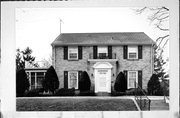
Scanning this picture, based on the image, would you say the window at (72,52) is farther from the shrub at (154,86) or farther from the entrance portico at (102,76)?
the shrub at (154,86)

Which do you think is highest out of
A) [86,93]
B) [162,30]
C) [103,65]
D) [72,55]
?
[162,30]

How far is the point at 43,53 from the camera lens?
15.4 ft

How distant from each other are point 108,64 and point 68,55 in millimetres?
548

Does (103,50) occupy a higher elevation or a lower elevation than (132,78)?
higher

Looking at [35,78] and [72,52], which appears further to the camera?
[72,52]

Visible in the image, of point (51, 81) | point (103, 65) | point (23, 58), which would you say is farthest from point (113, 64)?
point (23, 58)

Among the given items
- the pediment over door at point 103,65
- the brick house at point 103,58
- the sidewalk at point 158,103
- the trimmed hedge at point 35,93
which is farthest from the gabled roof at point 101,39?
the sidewalk at point 158,103

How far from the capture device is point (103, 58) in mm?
4723

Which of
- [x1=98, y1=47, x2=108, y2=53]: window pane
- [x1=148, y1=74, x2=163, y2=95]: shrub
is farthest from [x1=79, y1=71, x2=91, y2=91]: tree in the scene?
[x1=148, y1=74, x2=163, y2=95]: shrub

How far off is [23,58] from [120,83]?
131 cm

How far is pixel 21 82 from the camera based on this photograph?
183 inches

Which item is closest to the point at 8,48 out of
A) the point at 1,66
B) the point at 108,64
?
the point at 1,66

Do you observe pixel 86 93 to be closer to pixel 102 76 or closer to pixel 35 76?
pixel 102 76

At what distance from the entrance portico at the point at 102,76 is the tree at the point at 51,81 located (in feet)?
1.74
